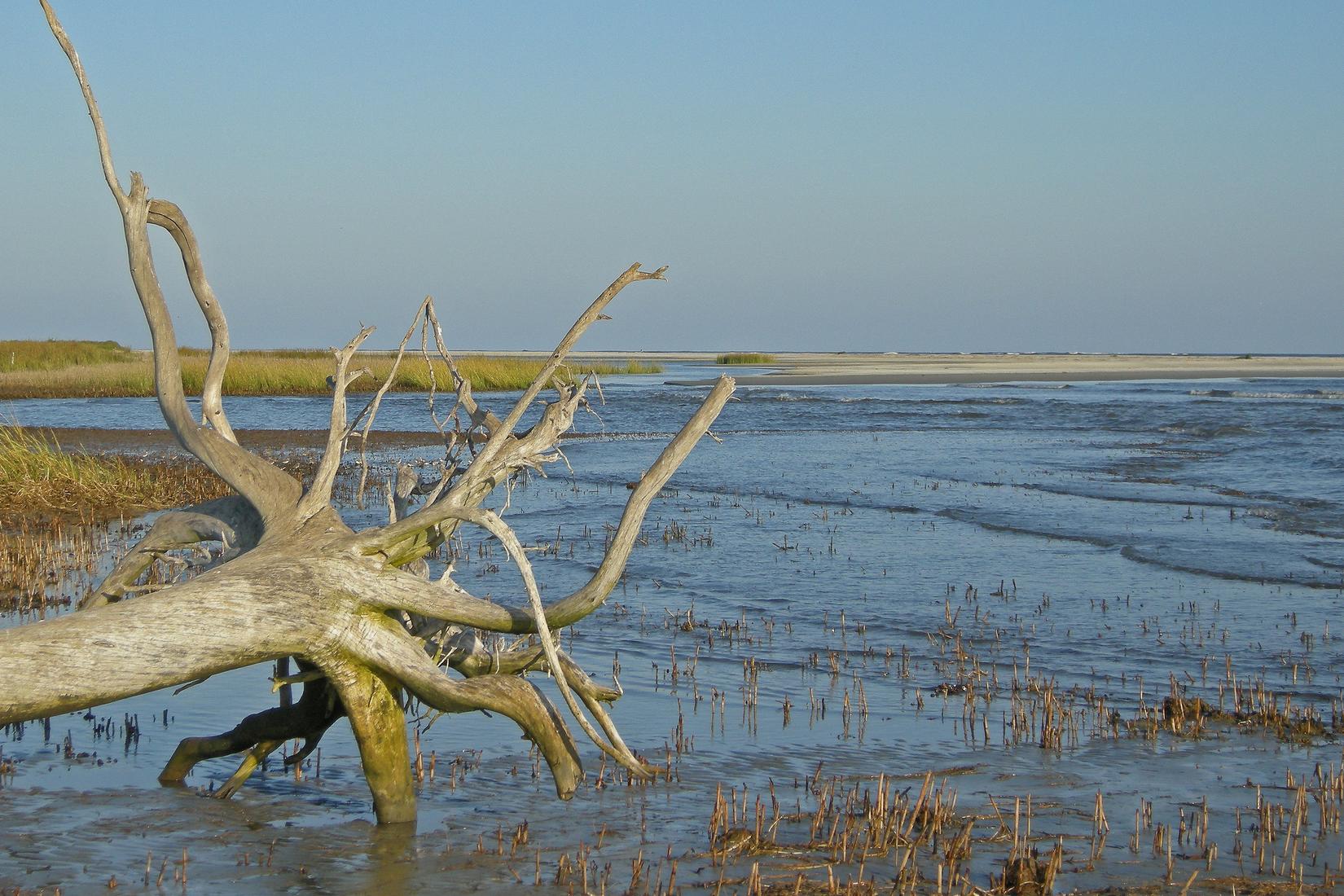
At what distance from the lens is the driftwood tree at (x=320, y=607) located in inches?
178

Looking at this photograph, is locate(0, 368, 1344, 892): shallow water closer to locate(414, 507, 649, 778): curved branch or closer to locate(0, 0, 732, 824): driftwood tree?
locate(0, 0, 732, 824): driftwood tree

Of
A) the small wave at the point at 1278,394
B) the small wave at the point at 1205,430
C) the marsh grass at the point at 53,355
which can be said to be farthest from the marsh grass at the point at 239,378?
the small wave at the point at 1278,394

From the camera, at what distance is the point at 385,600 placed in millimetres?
4953

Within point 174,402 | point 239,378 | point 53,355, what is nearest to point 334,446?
point 174,402

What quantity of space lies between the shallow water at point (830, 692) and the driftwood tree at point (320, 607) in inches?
16.7

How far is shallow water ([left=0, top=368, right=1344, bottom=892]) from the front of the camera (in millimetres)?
4938

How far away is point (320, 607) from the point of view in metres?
4.83

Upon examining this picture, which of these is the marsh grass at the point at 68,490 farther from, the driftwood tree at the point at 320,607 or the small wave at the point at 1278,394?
the small wave at the point at 1278,394

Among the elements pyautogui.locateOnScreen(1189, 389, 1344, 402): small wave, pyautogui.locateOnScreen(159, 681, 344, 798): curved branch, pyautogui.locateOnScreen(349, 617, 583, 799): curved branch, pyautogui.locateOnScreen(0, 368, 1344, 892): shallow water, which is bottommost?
pyautogui.locateOnScreen(0, 368, 1344, 892): shallow water

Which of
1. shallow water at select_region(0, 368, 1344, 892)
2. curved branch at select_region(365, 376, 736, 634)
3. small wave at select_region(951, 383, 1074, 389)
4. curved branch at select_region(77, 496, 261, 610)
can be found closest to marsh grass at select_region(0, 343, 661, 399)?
small wave at select_region(951, 383, 1074, 389)

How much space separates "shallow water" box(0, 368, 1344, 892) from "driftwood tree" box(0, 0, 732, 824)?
423mm

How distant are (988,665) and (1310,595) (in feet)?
14.1

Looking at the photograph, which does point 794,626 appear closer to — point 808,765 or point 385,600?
point 808,765

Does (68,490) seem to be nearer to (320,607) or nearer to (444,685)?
(320,607)
